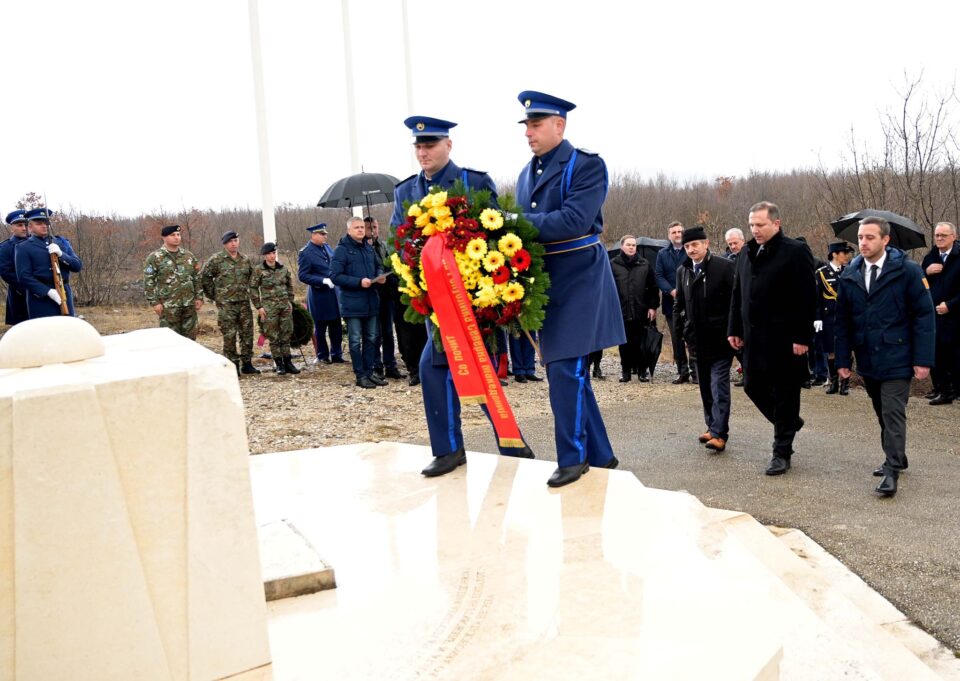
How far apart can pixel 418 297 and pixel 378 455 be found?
1.34 metres

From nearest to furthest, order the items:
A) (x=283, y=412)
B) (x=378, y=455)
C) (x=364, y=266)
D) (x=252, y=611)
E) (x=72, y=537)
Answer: (x=72, y=537) < (x=252, y=611) < (x=378, y=455) < (x=283, y=412) < (x=364, y=266)

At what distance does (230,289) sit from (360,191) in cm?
223

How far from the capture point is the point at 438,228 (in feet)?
13.6

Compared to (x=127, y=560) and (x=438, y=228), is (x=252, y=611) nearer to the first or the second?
(x=127, y=560)

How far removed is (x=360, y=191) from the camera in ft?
37.1

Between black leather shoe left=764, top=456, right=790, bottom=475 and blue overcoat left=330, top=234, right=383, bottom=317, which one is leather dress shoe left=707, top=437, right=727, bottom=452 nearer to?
black leather shoe left=764, top=456, right=790, bottom=475

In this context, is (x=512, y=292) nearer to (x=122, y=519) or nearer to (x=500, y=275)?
(x=500, y=275)

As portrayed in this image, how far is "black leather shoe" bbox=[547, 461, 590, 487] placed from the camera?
417cm

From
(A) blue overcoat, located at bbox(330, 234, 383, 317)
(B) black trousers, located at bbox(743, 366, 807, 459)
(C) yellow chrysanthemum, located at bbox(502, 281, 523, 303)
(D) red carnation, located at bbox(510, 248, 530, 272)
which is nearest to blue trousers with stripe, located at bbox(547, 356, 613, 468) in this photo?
(C) yellow chrysanthemum, located at bbox(502, 281, 523, 303)

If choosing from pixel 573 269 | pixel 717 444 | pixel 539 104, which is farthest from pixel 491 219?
pixel 717 444

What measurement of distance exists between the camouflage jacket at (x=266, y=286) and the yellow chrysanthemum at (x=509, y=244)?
312 inches

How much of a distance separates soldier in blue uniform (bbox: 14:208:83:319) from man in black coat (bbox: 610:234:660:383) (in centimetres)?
703

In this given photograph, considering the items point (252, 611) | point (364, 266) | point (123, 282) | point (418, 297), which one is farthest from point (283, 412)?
point (123, 282)

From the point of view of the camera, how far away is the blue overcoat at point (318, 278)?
11.8m
